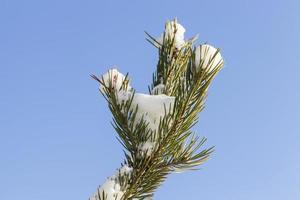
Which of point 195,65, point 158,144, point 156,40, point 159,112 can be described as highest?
point 156,40

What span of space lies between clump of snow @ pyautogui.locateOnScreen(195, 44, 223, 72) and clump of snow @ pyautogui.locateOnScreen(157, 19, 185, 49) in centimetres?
42

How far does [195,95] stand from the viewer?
2707 millimetres

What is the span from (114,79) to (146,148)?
1.66 ft

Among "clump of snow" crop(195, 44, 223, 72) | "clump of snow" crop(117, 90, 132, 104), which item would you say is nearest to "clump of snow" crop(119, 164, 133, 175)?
"clump of snow" crop(117, 90, 132, 104)

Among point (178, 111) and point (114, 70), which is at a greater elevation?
point (114, 70)

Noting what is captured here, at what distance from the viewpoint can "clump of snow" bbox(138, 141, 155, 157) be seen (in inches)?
109

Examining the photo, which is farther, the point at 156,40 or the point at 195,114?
the point at 156,40

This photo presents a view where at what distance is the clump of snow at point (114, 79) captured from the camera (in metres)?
2.76

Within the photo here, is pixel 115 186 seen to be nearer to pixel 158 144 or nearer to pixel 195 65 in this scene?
pixel 158 144

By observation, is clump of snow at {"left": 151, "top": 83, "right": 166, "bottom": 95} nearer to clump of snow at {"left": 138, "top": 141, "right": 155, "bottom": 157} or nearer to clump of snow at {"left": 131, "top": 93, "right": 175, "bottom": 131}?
clump of snow at {"left": 131, "top": 93, "right": 175, "bottom": 131}

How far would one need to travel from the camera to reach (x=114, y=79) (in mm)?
2768

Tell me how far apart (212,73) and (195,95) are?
18cm

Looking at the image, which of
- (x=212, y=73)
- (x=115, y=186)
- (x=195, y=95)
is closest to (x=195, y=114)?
(x=195, y=95)

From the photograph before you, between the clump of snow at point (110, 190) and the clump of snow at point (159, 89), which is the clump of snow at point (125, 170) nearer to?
the clump of snow at point (110, 190)
